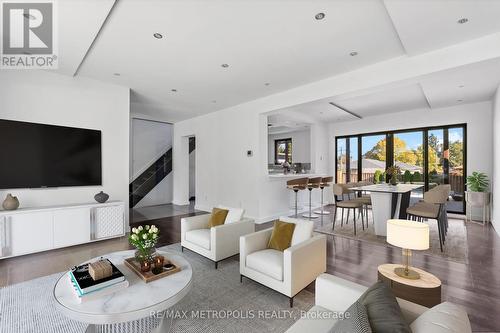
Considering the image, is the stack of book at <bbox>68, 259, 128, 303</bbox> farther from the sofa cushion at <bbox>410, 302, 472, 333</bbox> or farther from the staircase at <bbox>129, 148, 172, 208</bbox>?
the staircase at <bbox>129, 148, 172, 208</bbox>

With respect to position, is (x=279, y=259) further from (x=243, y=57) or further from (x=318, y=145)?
(x=318, y=145)

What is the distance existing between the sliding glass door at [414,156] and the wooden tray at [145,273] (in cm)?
670

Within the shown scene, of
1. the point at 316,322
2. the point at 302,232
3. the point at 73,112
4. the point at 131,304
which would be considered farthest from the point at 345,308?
the point at 73,112

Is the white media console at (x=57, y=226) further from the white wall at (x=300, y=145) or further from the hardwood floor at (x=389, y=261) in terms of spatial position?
the white wall at (x=300, y=145)

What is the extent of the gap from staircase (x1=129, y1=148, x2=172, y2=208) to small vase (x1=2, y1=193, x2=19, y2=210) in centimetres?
419

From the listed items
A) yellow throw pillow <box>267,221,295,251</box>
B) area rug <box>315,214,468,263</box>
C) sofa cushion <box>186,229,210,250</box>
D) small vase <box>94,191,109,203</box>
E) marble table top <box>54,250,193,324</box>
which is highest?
small vase <box>94,191,109,203</box>

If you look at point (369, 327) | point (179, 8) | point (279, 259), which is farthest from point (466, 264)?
point (179, 8)

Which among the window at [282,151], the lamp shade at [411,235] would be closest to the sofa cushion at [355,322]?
the lamp shade at [411,235]

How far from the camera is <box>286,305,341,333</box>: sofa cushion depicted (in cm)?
137

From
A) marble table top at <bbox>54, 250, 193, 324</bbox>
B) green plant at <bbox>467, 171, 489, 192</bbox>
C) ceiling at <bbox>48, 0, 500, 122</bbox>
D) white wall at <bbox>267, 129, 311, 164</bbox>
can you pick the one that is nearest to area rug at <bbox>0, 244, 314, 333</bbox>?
marble table top at <bbox>54, 250, 193, 324</bbox>

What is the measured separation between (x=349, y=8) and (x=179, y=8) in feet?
6.06

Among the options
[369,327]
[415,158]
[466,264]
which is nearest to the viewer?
[369,327]

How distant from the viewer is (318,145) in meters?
8.13

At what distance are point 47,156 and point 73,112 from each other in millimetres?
941
